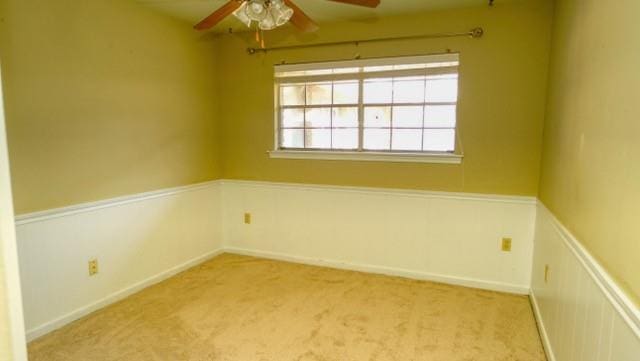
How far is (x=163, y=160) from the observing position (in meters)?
3.40

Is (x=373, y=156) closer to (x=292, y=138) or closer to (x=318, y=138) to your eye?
(x=318, y=138)

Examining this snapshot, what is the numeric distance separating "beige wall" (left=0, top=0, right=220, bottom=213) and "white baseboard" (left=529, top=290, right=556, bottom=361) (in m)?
3.19

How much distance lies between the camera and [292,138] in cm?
396

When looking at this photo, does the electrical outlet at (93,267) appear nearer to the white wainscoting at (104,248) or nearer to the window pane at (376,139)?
the white wainscoting at (104,248)

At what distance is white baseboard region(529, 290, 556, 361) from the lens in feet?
7.25

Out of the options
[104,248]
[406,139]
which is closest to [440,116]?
[406,139]

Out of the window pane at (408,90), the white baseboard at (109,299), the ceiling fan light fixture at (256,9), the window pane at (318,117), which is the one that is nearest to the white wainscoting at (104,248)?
the white baseboard at (109,299)

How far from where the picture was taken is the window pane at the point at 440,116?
10.8 ft

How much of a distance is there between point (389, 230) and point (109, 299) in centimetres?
243

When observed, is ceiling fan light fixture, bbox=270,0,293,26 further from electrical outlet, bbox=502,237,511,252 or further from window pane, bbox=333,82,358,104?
electrical outlet, bbox=502,237,511,252

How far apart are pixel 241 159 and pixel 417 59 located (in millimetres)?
2070

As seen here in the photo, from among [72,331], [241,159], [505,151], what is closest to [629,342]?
[505,151]

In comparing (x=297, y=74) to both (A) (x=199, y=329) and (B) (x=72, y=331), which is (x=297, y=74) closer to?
(A) (x=199, y=329)

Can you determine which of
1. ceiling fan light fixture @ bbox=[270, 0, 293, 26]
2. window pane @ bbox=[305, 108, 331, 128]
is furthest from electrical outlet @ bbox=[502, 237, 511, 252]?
ceiling fan light fixture @ bbox=[270, 0, 293, 26]
